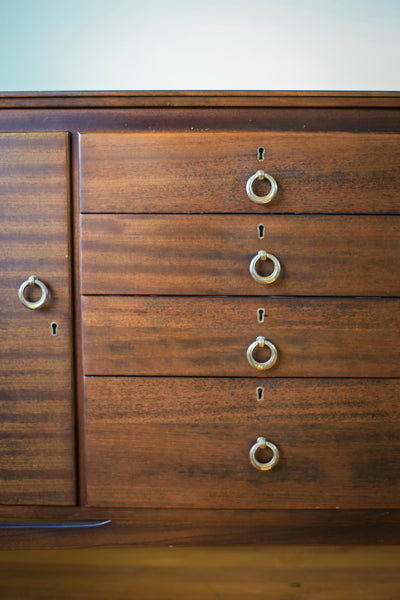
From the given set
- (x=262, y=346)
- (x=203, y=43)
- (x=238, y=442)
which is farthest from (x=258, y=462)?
(x=203, y=43)

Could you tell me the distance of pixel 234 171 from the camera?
0.63 m

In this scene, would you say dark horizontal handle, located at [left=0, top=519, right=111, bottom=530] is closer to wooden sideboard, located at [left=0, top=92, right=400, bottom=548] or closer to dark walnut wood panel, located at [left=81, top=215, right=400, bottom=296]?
wooden sideboard, located at [left=0, top=92, right=400, bottom=548]

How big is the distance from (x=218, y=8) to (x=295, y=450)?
1.17 meters

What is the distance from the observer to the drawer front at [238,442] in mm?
644

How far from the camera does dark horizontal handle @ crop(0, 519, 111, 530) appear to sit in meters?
0.67

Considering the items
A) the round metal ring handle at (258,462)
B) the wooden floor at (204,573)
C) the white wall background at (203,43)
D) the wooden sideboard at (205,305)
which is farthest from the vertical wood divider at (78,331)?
the white wall background at (203,43)

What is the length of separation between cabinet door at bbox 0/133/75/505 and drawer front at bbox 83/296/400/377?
0.07 meters

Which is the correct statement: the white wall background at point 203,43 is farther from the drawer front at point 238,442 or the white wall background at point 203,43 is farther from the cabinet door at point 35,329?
the drawer front at point 238,442

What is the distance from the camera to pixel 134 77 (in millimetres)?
1061

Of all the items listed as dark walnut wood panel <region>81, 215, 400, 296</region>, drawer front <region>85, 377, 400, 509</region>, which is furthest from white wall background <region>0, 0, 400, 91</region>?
drawer front <region>85, 377, 400, 509</region>

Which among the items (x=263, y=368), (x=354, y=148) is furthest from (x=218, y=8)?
(x=263, y=368)

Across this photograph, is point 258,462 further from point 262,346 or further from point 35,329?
point 35,329

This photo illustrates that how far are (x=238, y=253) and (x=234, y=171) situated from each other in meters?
0.14

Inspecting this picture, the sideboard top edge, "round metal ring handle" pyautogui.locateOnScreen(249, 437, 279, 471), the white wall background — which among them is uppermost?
the white wall background
